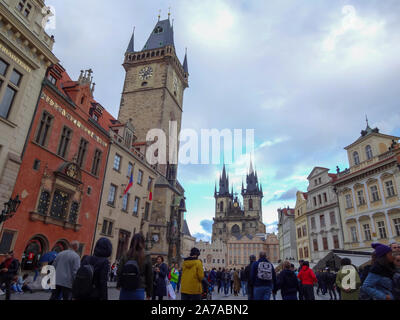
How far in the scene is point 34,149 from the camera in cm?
1533

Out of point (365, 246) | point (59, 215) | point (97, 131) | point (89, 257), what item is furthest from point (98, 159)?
point (365, 246)

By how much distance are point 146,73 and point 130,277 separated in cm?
4337

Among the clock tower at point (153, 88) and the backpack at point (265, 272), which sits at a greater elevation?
the clock tower at point (153, 88)

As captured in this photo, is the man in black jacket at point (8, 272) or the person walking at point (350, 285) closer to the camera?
the person walking at point (350, 285)

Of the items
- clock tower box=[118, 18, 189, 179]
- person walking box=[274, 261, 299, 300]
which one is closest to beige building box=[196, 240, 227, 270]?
clock tower box=[118, 18, 189, 179]

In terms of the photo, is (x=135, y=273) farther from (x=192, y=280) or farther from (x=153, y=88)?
(x=153, y=88)

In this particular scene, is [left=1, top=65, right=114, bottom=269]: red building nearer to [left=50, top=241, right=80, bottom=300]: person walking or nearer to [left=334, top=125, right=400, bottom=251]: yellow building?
[left=50, top=241, right=80, bottom=300]: person walking

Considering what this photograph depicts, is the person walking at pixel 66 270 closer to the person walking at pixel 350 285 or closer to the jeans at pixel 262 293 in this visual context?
the jeans at pixel 262 293

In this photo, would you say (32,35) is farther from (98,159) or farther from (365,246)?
(365,246)

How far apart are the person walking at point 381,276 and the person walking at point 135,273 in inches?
134

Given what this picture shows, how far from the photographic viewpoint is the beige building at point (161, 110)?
97.3 feet

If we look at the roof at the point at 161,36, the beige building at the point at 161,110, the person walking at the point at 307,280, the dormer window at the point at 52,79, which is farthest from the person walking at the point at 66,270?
the roof at the point at 161,36

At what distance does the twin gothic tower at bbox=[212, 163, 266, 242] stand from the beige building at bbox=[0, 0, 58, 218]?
4090 inches

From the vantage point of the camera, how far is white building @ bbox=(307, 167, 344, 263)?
1176 inches
